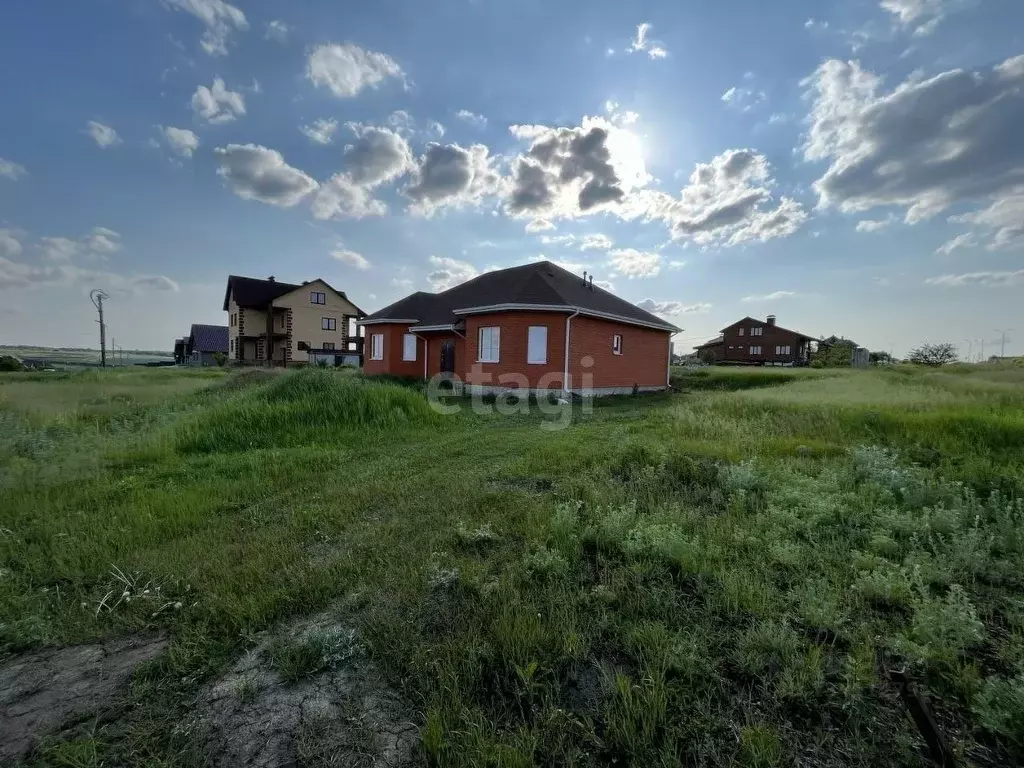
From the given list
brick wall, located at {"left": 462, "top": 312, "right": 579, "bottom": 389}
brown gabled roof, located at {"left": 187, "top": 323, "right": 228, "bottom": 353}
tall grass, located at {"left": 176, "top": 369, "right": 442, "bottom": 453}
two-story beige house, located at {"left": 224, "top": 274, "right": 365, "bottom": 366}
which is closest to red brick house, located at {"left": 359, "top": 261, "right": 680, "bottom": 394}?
brick wall, located at {"left": 462, "top": 312, "right": 579, "bottom": 389}

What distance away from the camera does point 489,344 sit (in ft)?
52.5

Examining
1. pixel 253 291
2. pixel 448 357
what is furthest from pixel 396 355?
pixel 253 291

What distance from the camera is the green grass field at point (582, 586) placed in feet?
6.26

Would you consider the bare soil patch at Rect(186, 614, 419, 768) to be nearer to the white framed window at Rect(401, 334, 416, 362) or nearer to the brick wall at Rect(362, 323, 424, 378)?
the brick wall at Rect(362, 323, 424, 378)

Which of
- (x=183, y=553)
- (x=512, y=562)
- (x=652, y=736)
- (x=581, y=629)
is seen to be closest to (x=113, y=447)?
(x=183, y=553)

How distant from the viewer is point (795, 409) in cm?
928

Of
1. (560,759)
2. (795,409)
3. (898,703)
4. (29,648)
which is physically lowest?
(29,648)

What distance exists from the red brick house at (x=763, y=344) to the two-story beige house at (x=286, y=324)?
47.9 m

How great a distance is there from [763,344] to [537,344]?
167 ft

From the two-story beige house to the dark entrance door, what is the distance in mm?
19553

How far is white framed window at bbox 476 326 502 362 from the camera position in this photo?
15633 mm

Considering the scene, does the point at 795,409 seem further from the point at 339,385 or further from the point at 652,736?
the point at 339,385

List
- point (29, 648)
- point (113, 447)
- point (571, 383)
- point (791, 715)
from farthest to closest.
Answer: point (571, 383) < point (113, 447) < point (29, 648) < point (791, 715)

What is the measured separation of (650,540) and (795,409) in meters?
7.84
